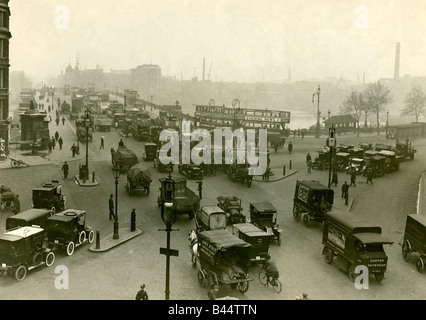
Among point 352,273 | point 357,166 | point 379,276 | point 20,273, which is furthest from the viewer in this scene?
point 357,166

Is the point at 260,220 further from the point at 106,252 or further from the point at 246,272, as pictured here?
the point at 106,252

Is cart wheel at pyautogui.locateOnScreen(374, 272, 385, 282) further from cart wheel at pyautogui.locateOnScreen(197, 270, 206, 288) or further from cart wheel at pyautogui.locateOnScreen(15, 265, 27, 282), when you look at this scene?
cart wheel at pyautogui.locateOnScreen(15, 265, 27, 282)

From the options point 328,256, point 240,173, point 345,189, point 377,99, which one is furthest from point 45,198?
point 377,99

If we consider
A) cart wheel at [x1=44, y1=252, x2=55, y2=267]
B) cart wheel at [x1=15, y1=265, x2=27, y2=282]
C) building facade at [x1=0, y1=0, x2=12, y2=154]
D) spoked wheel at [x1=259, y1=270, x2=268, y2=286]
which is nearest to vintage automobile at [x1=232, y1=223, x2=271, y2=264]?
spoked wheel at [x1=259, y1=270, x2=268, y2=286]

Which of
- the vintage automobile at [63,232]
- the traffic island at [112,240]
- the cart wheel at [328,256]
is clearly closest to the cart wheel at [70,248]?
the vintage automobile at [63,232]

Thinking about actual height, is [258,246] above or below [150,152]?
below

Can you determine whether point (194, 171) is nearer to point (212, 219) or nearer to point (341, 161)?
point (212, 219)
